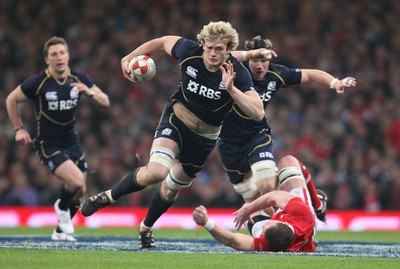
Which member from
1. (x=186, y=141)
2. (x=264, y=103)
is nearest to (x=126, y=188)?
(x=186, y=141)

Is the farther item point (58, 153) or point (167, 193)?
point (58, 153)

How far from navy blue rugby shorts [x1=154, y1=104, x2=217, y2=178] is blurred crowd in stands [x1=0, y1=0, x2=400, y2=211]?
7.26 metres

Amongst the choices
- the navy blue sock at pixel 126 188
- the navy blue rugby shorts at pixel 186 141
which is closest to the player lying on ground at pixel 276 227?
the navy blue sock at pixel 126 188

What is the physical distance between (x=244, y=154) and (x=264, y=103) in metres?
0.70

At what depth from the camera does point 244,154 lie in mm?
11359

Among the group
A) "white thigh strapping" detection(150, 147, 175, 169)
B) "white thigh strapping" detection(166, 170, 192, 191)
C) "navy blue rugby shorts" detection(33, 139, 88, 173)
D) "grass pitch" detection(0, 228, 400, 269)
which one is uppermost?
"white thigh strapping" detection(150, 147, 175, 169)

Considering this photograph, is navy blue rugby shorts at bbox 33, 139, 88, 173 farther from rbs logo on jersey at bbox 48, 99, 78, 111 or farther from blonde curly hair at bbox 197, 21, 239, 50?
blonde curly hair at bbox 197, 21, 239, 50

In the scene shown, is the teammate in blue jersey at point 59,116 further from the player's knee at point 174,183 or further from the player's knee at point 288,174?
the player's knee at point 288,174

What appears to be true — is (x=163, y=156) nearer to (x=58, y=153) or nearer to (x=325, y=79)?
(x=325, y=79)

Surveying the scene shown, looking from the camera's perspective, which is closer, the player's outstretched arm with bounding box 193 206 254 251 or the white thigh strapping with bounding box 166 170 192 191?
the player's outstretched arm with bounding box 193 206 254 251

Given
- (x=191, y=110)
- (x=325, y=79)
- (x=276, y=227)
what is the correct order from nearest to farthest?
(x=276, y=227)
(x=191, y=110)
(x=325, y=79)

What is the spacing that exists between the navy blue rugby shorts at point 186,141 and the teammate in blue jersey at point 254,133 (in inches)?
36.5

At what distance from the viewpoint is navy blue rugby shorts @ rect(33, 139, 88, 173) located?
12.5 m

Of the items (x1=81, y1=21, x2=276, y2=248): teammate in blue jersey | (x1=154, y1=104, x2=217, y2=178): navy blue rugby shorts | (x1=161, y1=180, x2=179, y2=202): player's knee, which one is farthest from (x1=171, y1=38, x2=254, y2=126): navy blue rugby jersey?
(x1=161, y1=180, x2=179, y2=202): player's knee
